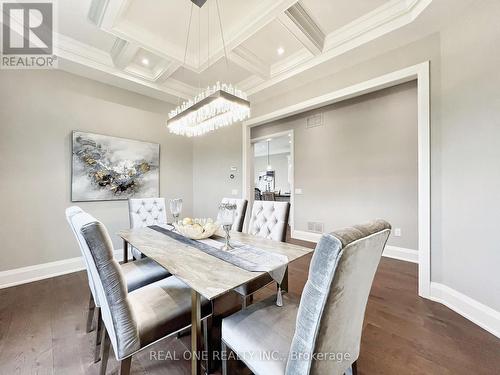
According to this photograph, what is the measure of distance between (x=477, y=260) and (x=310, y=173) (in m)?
2.89

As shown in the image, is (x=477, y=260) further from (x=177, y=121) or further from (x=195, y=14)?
(x=195, y=14)

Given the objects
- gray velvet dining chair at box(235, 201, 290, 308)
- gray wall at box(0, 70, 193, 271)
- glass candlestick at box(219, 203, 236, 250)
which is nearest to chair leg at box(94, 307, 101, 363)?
glass candlestick at box(219, 203, 236, 250)

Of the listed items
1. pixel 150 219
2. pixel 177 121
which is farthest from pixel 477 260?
pixel 150 219

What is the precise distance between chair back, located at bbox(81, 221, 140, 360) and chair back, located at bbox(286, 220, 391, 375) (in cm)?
76

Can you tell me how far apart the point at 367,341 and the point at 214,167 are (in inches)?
138

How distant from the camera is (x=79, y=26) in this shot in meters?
2.38

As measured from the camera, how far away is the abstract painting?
9.84 feet

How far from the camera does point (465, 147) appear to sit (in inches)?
75.8

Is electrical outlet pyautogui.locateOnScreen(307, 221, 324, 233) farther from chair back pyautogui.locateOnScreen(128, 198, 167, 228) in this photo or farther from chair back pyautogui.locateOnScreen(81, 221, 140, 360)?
chair back pyautogui.locateOnScreen(81, 221, 140, 360)

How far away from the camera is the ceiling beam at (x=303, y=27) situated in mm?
2090

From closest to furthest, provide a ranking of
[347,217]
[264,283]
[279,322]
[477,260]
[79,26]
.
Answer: [279,322] < [264,283] < [477,260] < [79,26] < [347,217]

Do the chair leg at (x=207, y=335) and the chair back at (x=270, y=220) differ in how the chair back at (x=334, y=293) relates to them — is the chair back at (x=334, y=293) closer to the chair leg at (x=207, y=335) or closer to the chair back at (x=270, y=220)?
the chair leg at (x=207, y=335)

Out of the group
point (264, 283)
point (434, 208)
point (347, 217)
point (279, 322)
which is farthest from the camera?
point (347, 217)

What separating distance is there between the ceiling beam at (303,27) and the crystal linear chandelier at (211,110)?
718 mm
